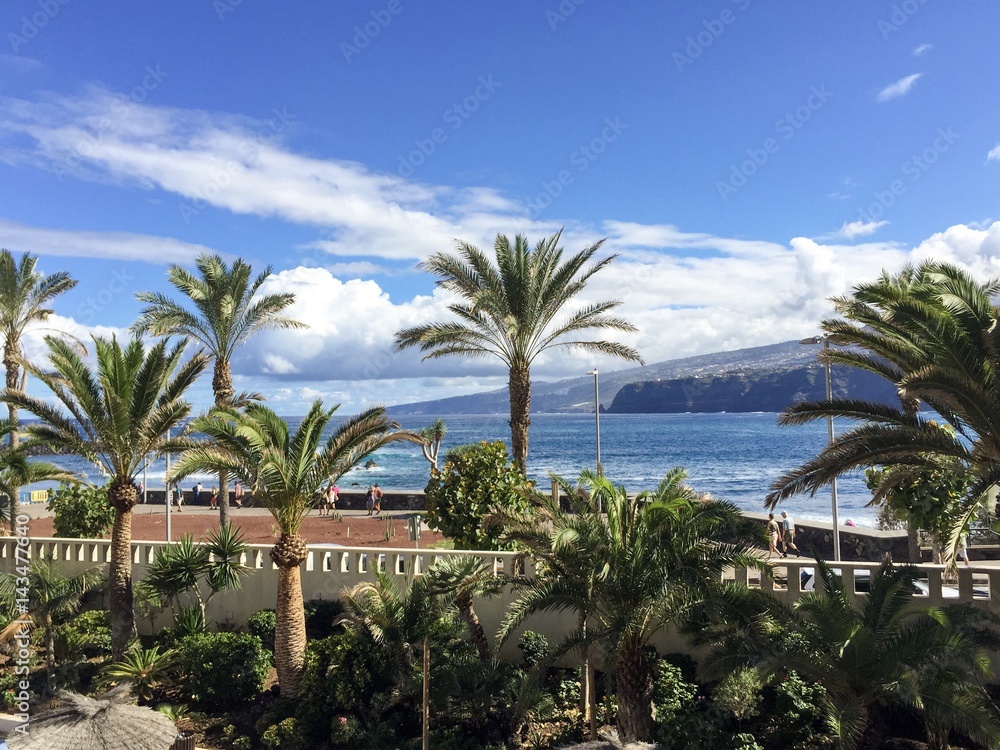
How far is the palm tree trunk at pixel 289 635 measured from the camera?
43.3 feet

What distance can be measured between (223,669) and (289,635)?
5.16 feet

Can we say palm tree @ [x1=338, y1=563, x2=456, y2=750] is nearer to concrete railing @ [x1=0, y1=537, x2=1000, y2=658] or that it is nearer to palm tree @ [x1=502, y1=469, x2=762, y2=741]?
concrete railing @ [x1=0, y1=537, x2=1000, y2=658]

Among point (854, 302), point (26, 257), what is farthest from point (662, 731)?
point (26, 257)

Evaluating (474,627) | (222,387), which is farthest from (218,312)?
(474,627)

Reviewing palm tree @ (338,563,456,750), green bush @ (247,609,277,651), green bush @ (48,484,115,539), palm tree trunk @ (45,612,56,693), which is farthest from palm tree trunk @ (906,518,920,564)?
green bush @ (48,484,115,539)

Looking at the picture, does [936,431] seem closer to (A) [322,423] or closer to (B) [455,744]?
(B) [455,744]

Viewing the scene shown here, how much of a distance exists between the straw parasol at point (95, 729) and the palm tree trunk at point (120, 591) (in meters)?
4.26

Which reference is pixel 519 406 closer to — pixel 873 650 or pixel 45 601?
pixel 873 650

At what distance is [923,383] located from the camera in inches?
394

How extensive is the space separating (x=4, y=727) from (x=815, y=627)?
41.6 ft

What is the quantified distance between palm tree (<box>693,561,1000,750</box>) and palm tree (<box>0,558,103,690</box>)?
12.4 metres

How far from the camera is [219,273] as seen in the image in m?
20.6

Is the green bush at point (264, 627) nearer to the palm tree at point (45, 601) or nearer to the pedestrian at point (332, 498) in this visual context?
the palm tree at point (45, 601)

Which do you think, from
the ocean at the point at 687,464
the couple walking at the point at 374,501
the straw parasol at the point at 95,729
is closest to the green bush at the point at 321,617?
the straw parasol at the point at 95,729
